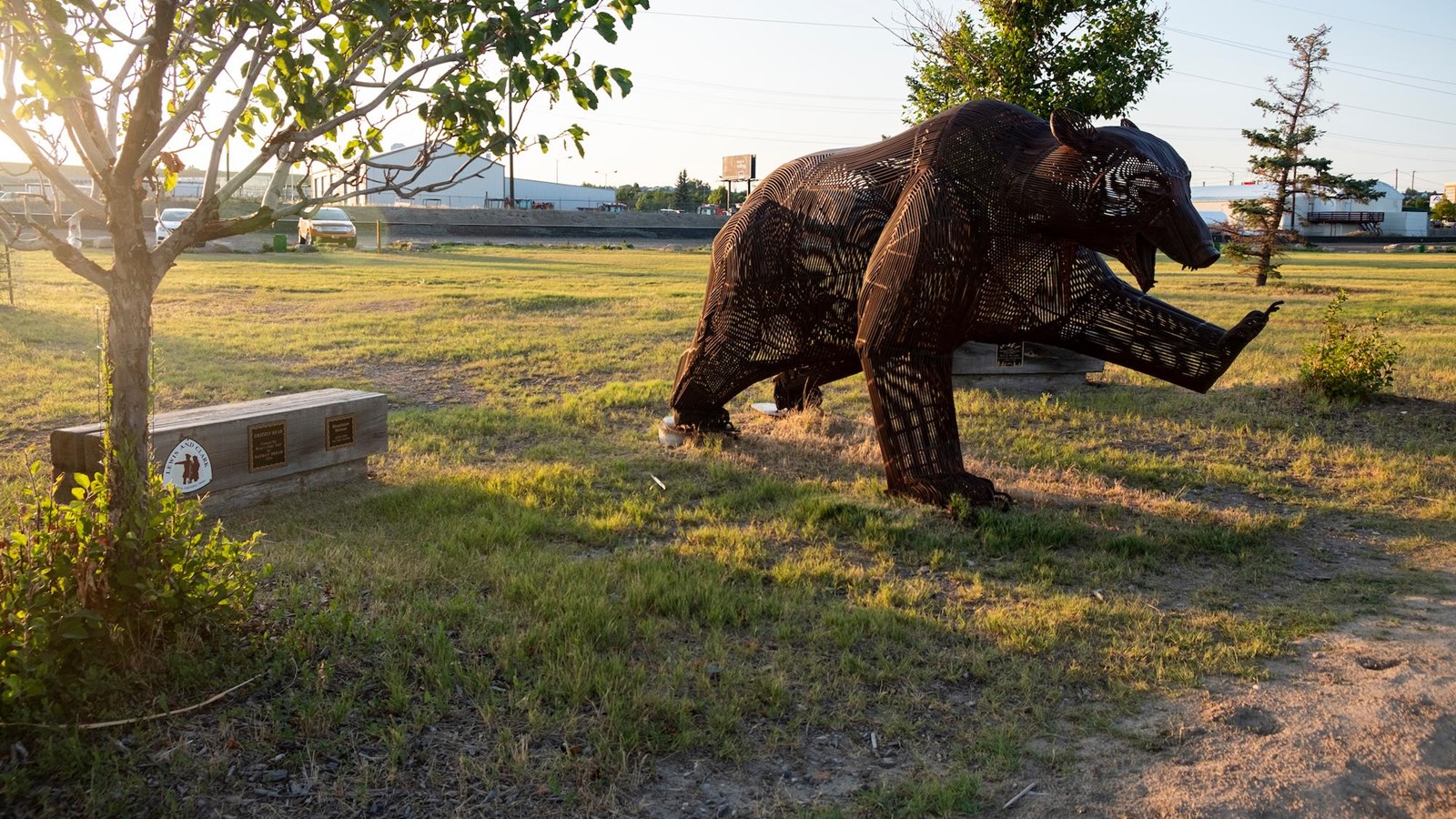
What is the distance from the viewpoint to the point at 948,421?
20.2 feet

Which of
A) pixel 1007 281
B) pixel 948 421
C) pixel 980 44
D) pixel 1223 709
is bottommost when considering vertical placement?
pixel 1223 709

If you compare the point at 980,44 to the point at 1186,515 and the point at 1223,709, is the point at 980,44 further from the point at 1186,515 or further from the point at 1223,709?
the point at 1223,709

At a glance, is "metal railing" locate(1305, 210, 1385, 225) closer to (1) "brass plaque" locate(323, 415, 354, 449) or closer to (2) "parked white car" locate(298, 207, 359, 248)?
(2) "parked white car" locate(298, 207, 359, 248)

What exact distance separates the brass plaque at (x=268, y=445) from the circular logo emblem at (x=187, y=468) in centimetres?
36

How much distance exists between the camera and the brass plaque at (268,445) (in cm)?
605

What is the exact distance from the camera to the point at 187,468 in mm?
5523

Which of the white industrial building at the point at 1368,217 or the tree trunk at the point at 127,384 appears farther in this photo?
the white industrial building at the point at 1368,217

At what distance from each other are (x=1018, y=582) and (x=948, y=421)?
1.18m

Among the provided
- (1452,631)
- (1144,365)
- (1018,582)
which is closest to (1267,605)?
(1452,631)

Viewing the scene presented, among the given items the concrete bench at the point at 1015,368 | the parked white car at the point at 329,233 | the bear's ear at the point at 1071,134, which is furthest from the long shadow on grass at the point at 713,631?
the parked white car at the point at 329,233

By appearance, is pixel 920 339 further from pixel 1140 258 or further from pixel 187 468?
pixel 187 468

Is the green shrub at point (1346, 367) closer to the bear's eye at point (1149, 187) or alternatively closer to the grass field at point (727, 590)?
the grass field at point (727, 590)

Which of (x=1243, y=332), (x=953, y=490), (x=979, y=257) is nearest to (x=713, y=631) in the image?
(x=953, y=490)

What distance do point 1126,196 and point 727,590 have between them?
9.44 ft
